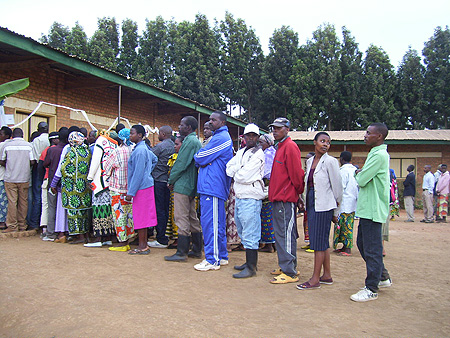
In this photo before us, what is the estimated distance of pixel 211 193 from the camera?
5113 mm

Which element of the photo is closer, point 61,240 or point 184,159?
point 184,159

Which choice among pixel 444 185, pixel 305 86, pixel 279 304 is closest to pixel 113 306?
pixel 279 304

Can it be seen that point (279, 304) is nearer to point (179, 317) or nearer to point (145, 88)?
point (179, 317)

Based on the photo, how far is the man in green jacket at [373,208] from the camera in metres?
4.07

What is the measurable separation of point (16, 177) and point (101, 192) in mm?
1941

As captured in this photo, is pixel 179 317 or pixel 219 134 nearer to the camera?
pixel 179 317

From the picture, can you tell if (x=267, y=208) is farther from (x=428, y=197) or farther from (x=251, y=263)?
(x=428, y=197)

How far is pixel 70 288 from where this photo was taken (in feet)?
13.4

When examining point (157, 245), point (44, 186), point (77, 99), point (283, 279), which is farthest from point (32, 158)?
point (283, 279)

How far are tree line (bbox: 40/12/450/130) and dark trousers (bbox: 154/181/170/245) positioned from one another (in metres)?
21.3

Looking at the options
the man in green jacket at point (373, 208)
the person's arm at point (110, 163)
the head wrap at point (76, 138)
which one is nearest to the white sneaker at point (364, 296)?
the man in green jacket at point (373, 208)

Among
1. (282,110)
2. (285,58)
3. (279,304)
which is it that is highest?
(285,58)

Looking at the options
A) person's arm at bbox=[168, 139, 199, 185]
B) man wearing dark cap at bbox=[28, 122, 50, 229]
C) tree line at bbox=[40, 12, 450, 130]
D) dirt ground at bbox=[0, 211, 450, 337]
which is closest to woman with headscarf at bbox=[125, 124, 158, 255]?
dirt ground at bbox=[0, 211, 450, 337]

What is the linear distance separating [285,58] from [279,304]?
28.9 meters
